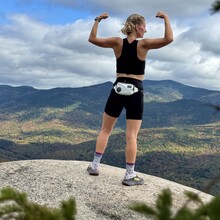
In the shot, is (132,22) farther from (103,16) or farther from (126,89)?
(126,89)

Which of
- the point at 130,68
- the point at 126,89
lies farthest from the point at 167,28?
the point at 126,89

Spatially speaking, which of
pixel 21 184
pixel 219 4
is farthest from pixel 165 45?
pixel 219 4

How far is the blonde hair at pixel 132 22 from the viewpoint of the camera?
28.6ft

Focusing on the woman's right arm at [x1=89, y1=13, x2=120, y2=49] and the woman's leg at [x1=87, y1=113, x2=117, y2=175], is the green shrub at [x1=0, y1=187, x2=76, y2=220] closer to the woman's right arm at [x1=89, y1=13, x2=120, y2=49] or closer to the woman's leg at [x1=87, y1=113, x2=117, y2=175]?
the woman's right arm at [x1=89, y1=13, x2=120, y2=49]

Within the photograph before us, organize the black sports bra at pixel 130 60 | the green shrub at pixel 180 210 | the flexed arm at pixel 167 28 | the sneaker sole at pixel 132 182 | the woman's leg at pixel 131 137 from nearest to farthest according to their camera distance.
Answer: the green shrub at pixel 180 210, the flexed arm at pixel 167 28, the black sports bra at pixel 130 60, the woman's leg at pixel 131 137, the sneaker sole at pixel 132 182

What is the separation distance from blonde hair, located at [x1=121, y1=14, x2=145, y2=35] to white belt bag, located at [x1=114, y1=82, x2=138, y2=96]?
117 cm

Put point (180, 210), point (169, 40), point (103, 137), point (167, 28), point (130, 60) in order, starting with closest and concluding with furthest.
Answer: point (180, 210) → point (167, 28) → point (169, 40) → point (130, 60) → point (103, 137)

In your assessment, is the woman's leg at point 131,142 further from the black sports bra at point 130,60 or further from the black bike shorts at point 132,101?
the black sports bra at point 130,60

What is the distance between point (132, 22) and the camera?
28.9ft

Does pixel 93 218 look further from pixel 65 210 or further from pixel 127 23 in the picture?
pixel 65 210

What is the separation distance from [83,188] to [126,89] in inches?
99.6

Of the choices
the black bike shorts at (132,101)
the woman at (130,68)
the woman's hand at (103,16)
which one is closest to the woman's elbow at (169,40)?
the woman at (130,68)

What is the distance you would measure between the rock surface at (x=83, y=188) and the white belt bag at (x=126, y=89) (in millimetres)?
2287

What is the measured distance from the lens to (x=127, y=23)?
29.0 feet
